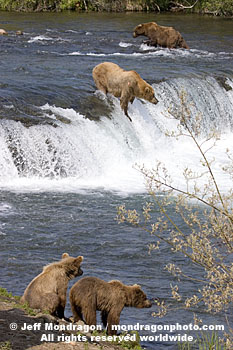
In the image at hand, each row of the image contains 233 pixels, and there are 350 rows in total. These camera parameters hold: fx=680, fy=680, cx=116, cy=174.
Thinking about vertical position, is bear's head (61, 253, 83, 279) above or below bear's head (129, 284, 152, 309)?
above

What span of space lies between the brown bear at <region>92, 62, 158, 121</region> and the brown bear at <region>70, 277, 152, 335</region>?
26.5 ft

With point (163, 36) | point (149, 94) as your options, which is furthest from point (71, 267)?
point (163, 36)

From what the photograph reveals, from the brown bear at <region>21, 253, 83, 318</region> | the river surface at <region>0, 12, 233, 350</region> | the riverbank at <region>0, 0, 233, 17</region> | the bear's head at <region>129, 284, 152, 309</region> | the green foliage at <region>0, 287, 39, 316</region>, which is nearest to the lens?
the green foliage at <region>0, 287, 39, 316</region>

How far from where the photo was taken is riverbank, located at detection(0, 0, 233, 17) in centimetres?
3316

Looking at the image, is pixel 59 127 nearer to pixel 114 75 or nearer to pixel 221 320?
pixel 114 75

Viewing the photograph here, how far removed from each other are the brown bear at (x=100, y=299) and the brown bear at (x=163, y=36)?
692 inches

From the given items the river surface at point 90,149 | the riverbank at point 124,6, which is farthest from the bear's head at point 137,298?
the riverbank at point 124,6

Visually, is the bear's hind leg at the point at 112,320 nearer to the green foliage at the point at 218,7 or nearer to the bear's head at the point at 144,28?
the bear's head at the point at 144,28

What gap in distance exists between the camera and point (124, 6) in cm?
3469

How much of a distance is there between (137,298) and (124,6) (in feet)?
97.1

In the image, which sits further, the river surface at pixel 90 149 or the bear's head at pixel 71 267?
the river surface at pixel 90 149

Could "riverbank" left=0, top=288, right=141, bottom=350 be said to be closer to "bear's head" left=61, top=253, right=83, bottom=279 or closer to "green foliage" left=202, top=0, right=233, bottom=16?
"bear's head" left=61, top=253, right=83, bottom=279

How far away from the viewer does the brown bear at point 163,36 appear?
76.3 ft

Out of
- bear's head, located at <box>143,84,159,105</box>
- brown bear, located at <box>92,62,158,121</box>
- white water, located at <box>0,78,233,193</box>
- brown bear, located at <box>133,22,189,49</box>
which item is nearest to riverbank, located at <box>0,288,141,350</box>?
white water, located at <box>0,78,233,193</box>
